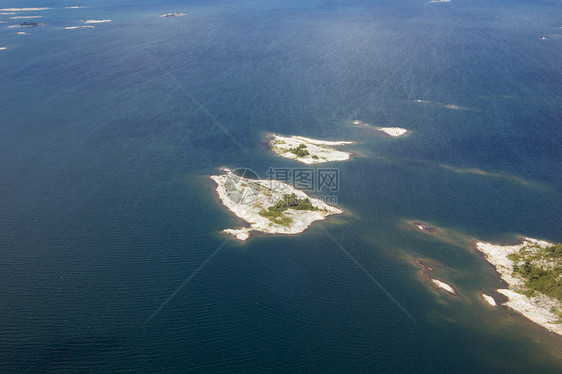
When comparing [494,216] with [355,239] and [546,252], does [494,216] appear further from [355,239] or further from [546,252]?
[355,239]

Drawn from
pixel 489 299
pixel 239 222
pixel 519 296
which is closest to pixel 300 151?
pixel 239 222

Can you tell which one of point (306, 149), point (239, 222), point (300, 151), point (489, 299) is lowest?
point (489, 299)

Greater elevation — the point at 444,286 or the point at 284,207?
the point at 284,207

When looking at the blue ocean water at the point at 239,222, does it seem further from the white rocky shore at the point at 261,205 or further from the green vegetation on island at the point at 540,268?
the green vegetation on island at the point at 540,268

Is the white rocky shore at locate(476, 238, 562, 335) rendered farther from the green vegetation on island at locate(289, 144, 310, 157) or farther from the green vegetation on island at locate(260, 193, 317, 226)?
the green vegetation on island at locate(289, 144, 310, 157)

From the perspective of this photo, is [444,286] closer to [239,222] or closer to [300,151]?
[239,222]

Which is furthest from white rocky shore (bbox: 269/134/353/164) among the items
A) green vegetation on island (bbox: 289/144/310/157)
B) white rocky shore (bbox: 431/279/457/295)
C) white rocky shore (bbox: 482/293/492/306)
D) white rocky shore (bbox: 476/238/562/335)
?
white rocky shore (bbox: 482/293/492/306)

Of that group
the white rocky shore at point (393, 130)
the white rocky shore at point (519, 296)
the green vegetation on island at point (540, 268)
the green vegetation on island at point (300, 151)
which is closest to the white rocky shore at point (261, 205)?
the green vegetation on island at point (300, 151)

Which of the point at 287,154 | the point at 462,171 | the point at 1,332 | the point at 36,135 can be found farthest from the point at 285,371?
the point at 36,135
